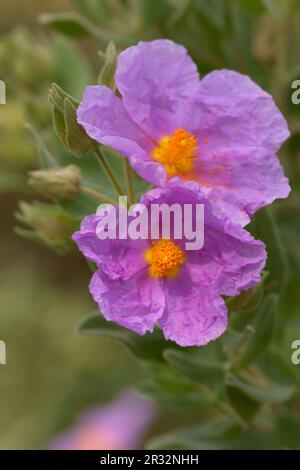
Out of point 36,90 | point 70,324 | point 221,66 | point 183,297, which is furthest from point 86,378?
point 183,297

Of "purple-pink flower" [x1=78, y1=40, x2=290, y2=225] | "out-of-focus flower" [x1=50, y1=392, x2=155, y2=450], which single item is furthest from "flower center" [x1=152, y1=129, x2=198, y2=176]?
"out-of-focus flower" [x1=50, y1=392, x2=155, y2=450]

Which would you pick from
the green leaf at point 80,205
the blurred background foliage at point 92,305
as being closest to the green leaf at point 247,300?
the blurred background foliage at point 92,305

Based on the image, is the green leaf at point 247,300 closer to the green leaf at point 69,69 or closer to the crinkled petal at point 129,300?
the crinkled petal at point 129,300

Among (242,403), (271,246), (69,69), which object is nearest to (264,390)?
(242,403)

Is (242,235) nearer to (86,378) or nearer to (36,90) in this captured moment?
(36,90)

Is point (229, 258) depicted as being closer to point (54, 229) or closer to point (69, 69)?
point (54, 229)

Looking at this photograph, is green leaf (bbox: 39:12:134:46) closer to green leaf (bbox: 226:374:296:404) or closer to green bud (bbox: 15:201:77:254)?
A: green bud (bbox: 15:201:77:254)
